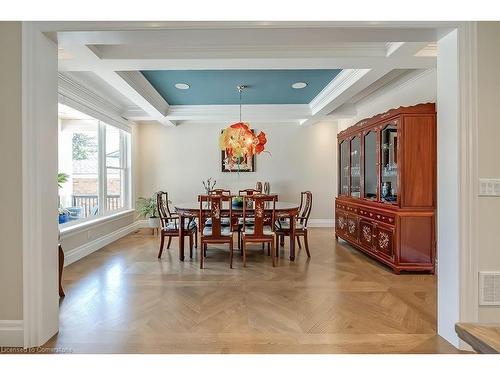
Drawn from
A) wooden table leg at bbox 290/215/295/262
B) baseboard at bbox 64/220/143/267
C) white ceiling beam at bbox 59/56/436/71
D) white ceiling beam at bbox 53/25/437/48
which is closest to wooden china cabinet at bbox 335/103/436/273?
white ceiling beam at bbox 59/56/436/71

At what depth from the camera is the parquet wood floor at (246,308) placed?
2115 mm

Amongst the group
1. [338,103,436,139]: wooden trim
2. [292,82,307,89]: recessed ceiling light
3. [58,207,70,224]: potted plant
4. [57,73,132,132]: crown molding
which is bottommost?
[58,207,70,224]: potted plant

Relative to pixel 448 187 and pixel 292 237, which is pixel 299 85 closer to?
pixel 292 237

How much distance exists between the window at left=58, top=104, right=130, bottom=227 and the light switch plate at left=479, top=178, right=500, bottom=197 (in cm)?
481

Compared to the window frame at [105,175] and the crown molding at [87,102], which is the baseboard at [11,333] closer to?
the window frame at [105,175]

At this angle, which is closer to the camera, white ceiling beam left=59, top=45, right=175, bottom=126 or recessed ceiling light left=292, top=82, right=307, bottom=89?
white ceiling beam left=59, top=45, right=175, bottom=126

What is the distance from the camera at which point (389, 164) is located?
3.99 m

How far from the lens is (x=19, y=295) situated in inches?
81.6

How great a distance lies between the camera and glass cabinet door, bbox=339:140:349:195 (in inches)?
209

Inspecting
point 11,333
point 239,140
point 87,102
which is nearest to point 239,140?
point 239,140

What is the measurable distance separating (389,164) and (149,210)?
4.95 meters

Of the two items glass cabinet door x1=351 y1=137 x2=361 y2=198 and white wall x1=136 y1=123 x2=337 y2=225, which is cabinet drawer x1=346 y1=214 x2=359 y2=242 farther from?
white wall x1=136 y1=123 x2=337 y2=225
